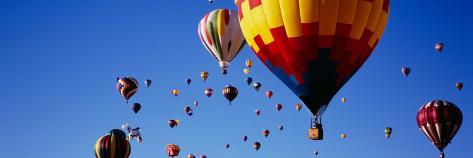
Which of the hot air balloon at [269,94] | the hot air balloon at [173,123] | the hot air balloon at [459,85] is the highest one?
the hot air balloon at [459,85]

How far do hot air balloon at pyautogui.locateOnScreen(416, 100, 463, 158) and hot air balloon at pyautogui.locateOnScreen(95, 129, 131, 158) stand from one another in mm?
12341

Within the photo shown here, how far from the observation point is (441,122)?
30.8 meters

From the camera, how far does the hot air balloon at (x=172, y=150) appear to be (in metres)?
42.2

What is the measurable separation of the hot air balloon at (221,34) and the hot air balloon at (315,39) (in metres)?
8.91

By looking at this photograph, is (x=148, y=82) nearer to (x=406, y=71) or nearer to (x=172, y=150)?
(x=172, y=150)

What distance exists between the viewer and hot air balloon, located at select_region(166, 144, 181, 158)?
138ft

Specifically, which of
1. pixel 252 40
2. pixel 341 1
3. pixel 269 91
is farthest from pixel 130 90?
pixel 341 1

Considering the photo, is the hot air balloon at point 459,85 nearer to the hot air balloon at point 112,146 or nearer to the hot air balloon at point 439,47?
the hot air balloon at point 439,47

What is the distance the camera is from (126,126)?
41.4 metres

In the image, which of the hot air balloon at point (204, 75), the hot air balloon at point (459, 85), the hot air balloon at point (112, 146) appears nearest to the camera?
the hot air balloon at point (112, 146)

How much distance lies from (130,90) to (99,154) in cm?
424

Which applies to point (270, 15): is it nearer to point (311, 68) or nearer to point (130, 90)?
point (311, 68)

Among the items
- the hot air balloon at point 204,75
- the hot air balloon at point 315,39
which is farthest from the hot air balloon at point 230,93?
the hot air balloon at point 315,39

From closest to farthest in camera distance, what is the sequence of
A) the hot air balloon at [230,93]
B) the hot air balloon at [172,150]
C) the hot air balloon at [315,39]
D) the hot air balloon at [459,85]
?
the hot air balloon at [315,39] → the hot air balloon at [230,93] → the hot air balloon at [459,85] → the hot air balloon at [172,150]
